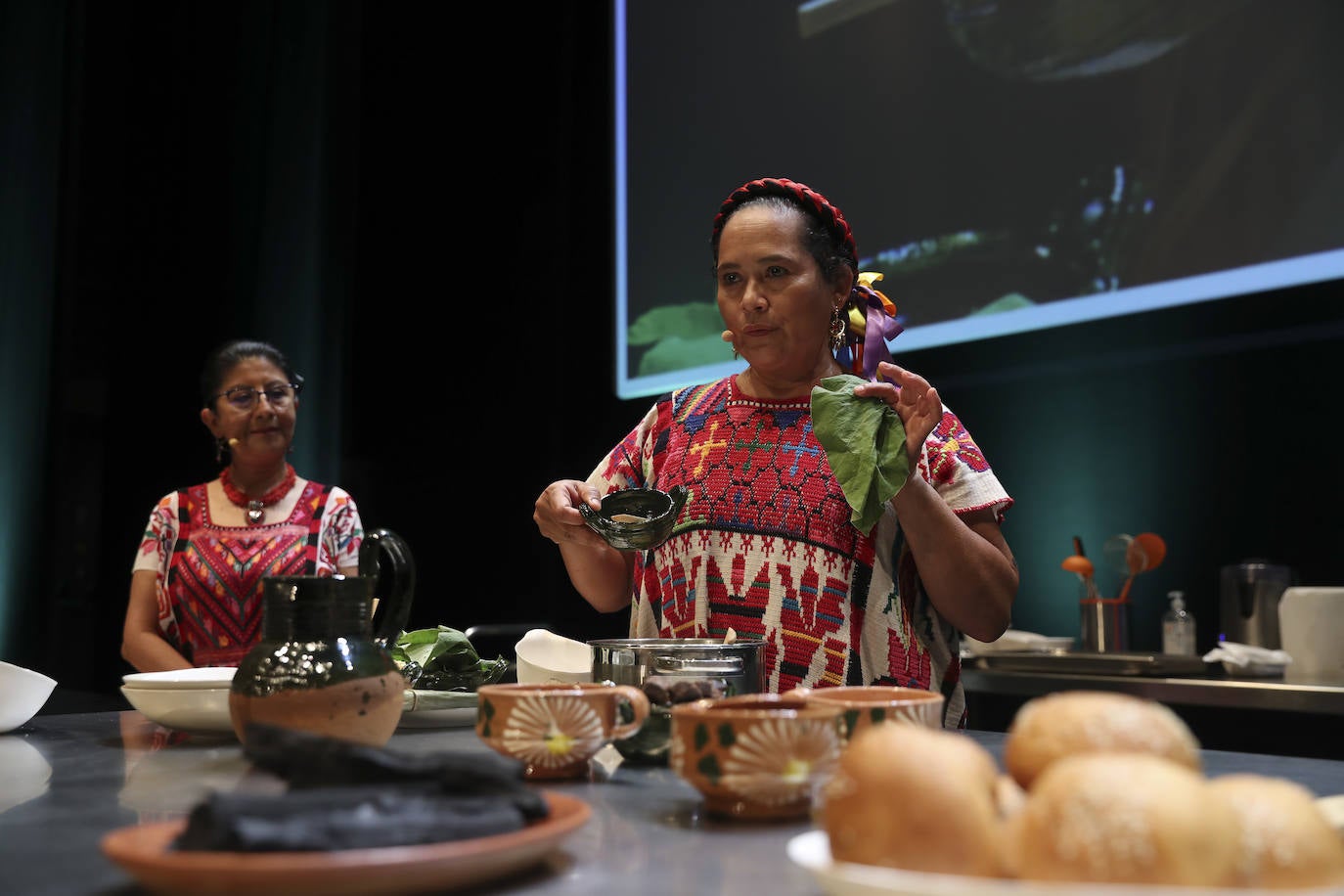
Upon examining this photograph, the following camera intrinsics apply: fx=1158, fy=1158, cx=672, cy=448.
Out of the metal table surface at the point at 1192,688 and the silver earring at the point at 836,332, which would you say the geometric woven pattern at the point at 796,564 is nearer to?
the silver earring at the point at 836,332

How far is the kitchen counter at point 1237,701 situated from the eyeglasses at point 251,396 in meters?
1.82

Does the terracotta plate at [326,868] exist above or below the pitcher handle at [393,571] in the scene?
below

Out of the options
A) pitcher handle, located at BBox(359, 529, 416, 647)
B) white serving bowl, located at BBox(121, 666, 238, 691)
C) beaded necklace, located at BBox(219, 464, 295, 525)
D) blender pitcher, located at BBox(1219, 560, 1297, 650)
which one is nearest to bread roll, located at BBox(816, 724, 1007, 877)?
pitcher handle, located at BBox(359, 529, 416, 647)

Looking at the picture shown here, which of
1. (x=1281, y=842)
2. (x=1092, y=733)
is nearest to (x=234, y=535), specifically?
(x=1092, y=733)

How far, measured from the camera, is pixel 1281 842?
0.49m

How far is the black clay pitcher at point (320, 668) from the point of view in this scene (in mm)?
939

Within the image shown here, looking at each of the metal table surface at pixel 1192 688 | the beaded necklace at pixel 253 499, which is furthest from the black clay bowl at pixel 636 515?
the beaded necklace at pixel 253 499

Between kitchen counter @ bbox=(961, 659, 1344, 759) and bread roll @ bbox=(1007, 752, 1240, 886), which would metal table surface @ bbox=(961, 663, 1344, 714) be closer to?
kitchen counter @ bbox=(961, 659, 1344, 759)

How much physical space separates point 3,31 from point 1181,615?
413cm

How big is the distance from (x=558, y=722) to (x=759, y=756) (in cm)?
19

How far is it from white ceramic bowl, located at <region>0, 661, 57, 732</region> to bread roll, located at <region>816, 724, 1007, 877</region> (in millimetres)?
A: 1021

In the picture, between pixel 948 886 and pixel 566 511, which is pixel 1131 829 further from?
pixel 566 511

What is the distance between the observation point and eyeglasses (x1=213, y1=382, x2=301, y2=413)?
285 centimetres

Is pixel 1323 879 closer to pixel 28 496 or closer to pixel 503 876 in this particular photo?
pixel 503 876
